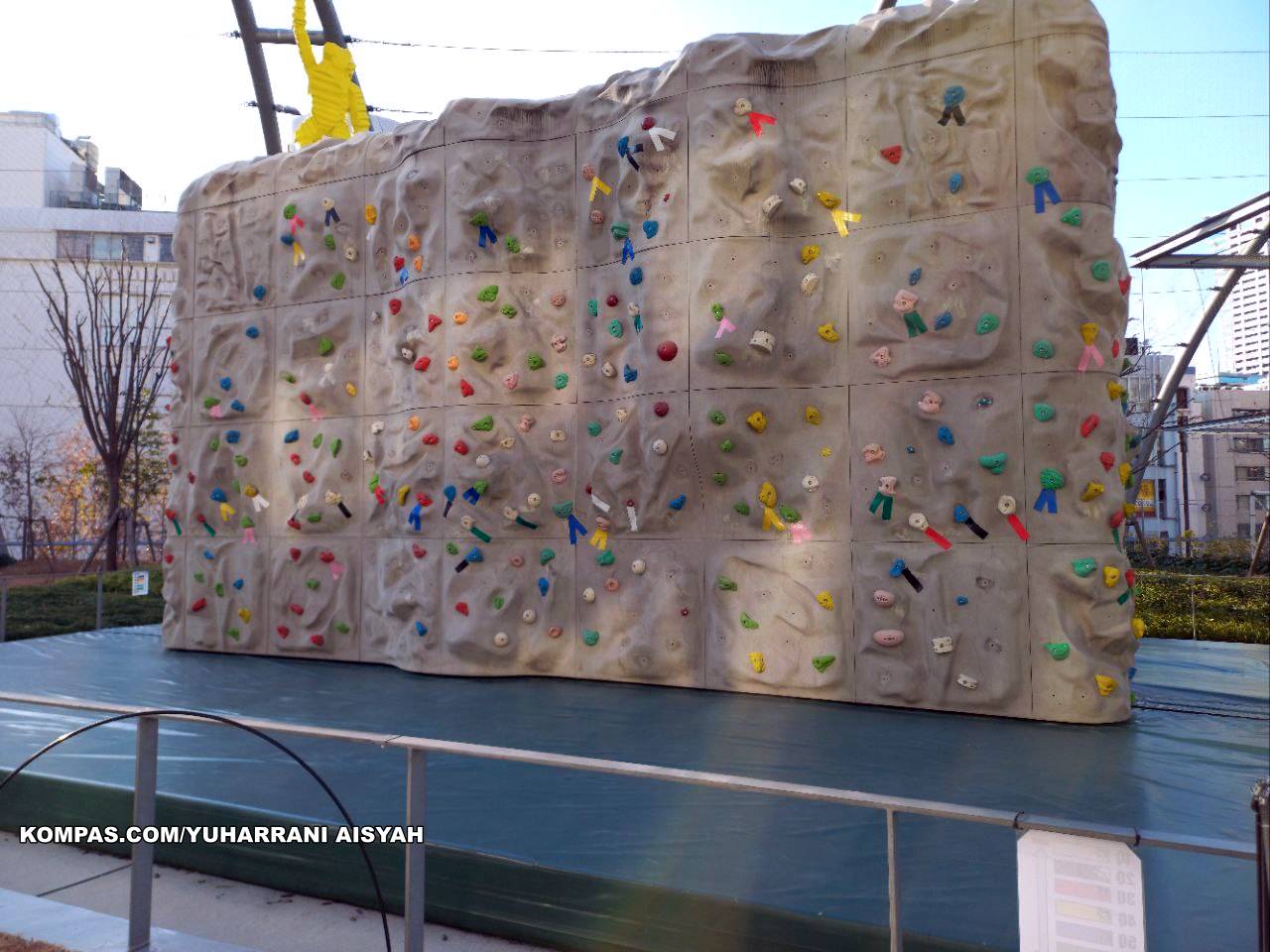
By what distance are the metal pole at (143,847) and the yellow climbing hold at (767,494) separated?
13.0 feet

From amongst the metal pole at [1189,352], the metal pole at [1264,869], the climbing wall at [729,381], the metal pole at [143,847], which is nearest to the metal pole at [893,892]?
the metal pole at [1264,869]

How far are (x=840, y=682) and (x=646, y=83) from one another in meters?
4.30

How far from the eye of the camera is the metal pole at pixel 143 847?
2605 millimetres

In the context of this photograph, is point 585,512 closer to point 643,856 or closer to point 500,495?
point 500,495

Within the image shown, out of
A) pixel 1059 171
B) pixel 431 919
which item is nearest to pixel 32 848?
pixel 431 919

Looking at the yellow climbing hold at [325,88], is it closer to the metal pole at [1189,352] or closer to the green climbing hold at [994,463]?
the green climbing hold at [994,463]

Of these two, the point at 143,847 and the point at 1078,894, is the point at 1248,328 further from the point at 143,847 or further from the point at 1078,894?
the point at 143,847

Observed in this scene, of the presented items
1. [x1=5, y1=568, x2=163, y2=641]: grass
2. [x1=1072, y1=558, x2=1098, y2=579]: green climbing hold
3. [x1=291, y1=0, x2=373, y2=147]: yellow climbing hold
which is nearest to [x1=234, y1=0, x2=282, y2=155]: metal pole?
[x1=291, y1=0, x2=373, y2=147]: yellow climbing hold

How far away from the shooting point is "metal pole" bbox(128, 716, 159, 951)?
2.61 m

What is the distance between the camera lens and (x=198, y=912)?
3.07 m

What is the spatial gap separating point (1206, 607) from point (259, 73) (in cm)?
1436

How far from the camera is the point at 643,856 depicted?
3.06 meters

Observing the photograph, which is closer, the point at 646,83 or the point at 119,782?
the point at 119,782

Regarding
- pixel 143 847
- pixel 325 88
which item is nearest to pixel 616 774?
pixel 143 847
